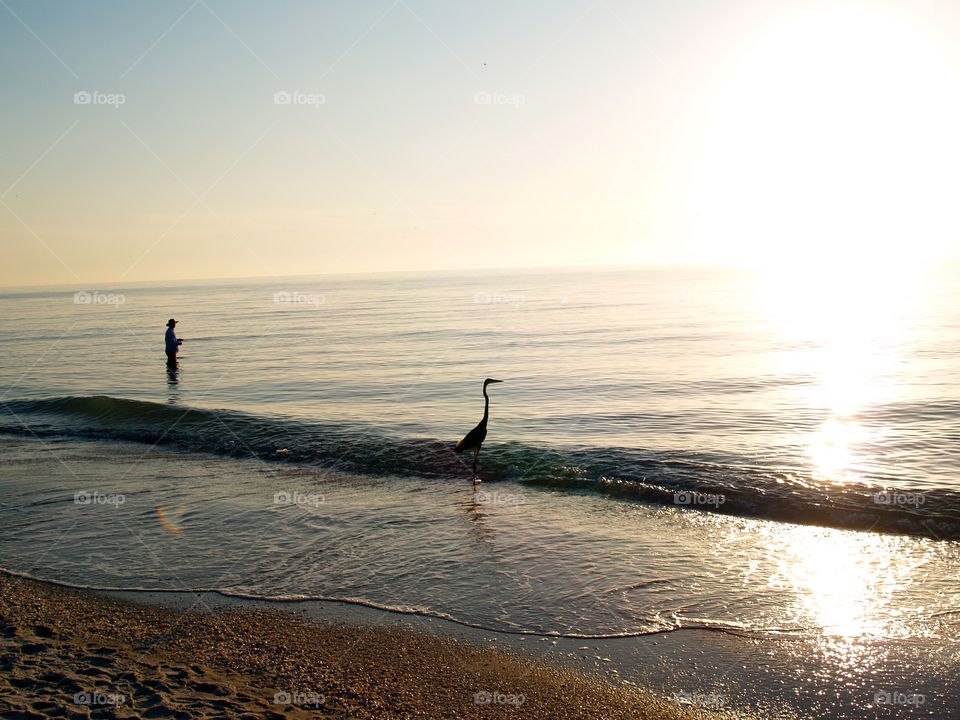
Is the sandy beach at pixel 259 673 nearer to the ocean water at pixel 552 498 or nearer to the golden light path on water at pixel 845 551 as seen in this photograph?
the ocean water at pixel 552 498

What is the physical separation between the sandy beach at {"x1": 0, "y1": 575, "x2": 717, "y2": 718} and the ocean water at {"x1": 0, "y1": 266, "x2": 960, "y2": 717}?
0.74m

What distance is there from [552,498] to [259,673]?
22.2 ft

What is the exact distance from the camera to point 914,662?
6.32 meters

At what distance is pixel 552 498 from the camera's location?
39.9 ft

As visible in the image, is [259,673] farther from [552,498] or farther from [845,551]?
[845,551]

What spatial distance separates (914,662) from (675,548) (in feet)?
10.9

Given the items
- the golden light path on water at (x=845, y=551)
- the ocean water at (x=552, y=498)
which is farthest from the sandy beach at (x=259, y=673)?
the golden light path on water at (x=845, y=551)

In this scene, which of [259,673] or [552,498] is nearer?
[259,673]

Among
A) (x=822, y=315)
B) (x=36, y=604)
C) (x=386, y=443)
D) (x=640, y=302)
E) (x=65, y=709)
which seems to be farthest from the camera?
(x=640, y=302)

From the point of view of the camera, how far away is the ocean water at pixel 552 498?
24.4 feet

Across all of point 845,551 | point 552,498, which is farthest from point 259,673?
point 845,551

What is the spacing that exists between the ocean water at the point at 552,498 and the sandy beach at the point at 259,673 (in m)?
0.74

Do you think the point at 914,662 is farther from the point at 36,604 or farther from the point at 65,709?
the point at 36,604

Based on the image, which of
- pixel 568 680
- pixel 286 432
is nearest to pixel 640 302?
pixel 286 432
